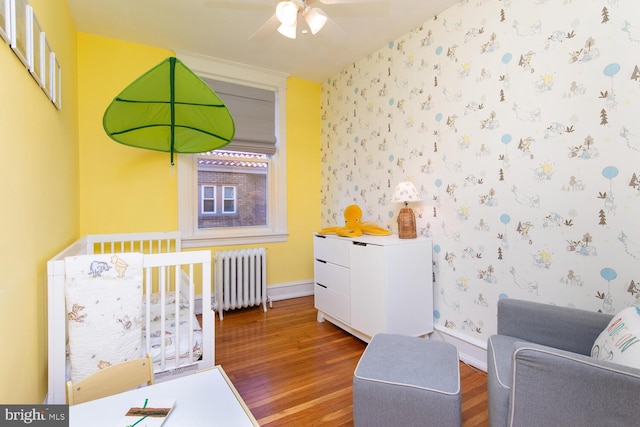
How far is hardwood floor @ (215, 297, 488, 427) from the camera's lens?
166 centimetres

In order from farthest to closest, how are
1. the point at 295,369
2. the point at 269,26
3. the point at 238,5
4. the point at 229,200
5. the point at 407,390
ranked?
the point at 229,200 → the point at 238,5 → the point at 295,369 → the point at 269,26 → the point at 407,390

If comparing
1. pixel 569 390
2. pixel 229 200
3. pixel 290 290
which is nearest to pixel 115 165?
pixel 229 200

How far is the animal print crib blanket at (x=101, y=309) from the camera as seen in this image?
1.30 meters

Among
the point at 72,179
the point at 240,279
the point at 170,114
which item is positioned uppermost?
the point at 170,114

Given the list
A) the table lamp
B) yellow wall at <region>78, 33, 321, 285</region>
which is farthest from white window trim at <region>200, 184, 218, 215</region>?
the table lamp

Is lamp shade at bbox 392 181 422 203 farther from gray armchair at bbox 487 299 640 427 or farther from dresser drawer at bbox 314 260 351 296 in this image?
gray armchair at bbox 487 299 640 427

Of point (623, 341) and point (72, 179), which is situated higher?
point (72, 179)

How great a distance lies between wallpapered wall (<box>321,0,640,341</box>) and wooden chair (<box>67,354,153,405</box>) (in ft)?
6.76

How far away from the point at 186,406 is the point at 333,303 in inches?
77.9

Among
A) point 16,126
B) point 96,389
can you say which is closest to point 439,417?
point 96,389

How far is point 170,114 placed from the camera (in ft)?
8.14

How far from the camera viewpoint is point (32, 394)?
1.30 metres

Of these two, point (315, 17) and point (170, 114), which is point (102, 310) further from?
point (315, 17)

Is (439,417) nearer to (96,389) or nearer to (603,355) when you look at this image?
(603,355)
